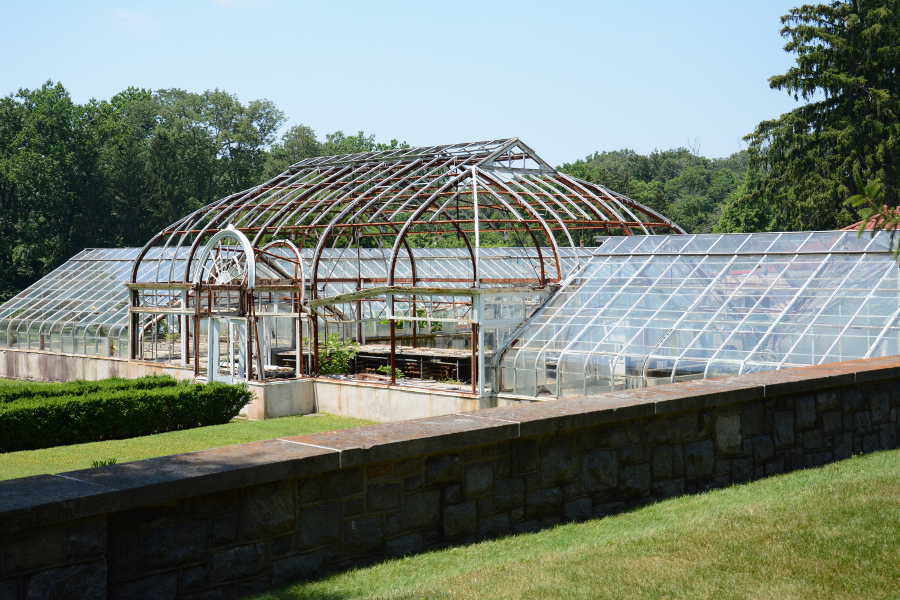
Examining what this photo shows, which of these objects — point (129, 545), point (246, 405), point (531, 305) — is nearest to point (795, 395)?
point (129, 545)

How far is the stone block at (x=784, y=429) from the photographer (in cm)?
820

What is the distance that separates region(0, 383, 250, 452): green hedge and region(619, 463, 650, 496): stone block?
52.6ft

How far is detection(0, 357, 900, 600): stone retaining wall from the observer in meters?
4.58

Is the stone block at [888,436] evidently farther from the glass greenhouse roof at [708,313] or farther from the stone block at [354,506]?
the glass greenhouse roof at [708,313]

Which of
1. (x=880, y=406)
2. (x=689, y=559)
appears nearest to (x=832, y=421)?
(x=880, y=406)

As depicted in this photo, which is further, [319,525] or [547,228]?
[547,228]

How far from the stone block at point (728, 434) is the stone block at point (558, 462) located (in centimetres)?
161

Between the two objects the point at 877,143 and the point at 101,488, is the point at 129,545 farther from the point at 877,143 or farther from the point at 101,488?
the point at 877,143

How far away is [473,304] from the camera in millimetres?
21000

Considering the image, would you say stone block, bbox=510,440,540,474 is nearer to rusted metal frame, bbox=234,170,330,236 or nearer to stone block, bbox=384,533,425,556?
stone block, bbox=384,533,425,556

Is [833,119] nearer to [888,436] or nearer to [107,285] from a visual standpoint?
[107,285]

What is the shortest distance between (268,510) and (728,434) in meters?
4.26

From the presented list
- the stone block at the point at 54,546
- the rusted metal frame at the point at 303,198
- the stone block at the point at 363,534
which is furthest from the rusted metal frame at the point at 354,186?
the stone block at the point at 54,546

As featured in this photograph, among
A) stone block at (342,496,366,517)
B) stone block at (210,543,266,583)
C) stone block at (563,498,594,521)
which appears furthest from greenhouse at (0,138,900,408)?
stone block at (210,543,266,583)
